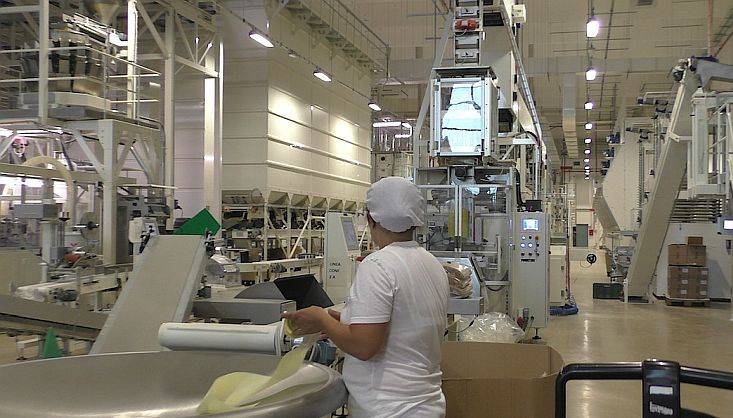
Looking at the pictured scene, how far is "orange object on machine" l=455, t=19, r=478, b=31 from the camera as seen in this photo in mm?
6828

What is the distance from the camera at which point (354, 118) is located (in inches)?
606

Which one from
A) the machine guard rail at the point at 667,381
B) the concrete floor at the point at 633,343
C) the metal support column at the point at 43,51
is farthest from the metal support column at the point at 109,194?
the machine guard rail at the point at 667,381

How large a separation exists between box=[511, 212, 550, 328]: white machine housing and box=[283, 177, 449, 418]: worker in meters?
6.19

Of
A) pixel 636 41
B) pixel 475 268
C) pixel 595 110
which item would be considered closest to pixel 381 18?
pixel 636 41

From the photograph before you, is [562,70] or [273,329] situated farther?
[562,70]

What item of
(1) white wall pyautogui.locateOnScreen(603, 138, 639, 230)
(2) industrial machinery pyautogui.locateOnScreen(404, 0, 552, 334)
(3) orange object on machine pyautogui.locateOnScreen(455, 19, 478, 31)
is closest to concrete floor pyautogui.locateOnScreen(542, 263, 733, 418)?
(2) industrial machinery pyautogui.locateOnScreen(404, 0, 552, 334)

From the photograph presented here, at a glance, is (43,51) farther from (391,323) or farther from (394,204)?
(391,323)

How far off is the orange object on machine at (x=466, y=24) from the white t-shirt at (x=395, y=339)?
214 inches

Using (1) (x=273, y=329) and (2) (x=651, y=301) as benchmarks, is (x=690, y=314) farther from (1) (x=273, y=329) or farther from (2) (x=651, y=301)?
(1) (x=273, y=329)

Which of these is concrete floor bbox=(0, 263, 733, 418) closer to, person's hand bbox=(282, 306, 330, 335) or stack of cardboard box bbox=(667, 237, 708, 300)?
stack of cardboard box bbox=(667, 237, 708, 300)

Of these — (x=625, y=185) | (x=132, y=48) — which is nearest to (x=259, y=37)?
(x=132, y=48)

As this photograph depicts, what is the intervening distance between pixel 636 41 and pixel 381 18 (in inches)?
239

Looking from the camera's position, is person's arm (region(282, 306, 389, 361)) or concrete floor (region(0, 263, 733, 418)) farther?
concrete floor (region(0, 263, 733, 418))

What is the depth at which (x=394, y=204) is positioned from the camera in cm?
188
